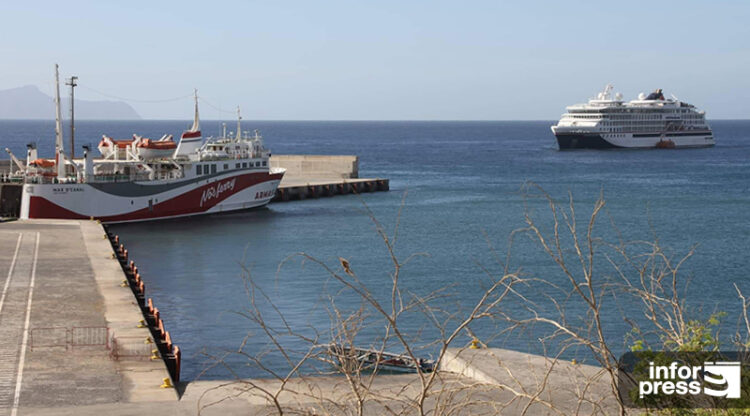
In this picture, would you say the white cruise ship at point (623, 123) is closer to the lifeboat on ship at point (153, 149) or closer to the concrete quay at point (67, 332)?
the lifeboat on ship at point (153, 149)

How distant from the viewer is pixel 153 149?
6166cm

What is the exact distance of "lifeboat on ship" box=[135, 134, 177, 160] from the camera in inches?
2421

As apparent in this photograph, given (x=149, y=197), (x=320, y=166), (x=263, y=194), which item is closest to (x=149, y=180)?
(x=149, y=197)

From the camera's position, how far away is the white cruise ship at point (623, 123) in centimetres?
15700

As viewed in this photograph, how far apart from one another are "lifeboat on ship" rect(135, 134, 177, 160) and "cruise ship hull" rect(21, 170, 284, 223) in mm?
1958

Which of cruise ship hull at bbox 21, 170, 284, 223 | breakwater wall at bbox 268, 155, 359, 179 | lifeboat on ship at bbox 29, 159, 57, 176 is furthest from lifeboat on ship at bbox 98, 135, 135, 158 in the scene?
breakwater wall at bbox 268, 155, 359, 179

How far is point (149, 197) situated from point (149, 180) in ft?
3.57

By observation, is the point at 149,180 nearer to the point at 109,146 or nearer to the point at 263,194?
the point at 109,146

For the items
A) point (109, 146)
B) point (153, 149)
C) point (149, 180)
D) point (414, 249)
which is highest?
point (109, 146)

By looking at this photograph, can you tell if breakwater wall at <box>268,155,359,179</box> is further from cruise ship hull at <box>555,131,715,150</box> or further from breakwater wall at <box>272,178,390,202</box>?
cruise ship hull at <box>555,131,715,150</box>

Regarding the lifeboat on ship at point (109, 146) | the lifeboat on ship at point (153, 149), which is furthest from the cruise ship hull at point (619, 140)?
the lifeboat on ship at point (109, 146)

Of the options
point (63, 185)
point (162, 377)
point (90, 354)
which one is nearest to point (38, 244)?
point (63, 185)

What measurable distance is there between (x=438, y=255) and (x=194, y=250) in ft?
41.0

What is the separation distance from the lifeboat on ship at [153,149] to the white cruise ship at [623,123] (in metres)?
104
